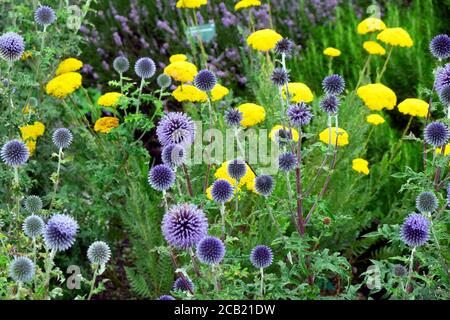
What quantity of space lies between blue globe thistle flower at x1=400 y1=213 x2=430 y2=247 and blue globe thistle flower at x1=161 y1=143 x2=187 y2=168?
70 cm

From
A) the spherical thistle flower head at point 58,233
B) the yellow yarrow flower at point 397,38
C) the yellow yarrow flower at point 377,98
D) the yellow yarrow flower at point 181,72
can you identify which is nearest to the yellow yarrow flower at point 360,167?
the yellow yarrow flower at point 377,98

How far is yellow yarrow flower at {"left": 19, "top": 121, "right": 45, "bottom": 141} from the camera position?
322 centimetres

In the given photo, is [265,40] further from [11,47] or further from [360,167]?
[11,47]

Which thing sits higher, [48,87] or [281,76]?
[48,87]

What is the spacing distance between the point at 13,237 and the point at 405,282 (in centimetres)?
138

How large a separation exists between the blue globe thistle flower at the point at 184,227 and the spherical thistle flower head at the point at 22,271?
36 cm

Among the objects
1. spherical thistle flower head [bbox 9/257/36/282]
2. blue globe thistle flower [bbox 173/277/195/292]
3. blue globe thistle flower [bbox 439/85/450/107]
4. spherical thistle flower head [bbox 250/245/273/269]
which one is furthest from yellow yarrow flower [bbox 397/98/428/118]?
spherical thistle flower head [bbox 9/257/36/282]

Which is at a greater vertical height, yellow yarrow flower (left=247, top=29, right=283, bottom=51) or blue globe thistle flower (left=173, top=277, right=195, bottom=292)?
yellow yarrow flower (left=247, top=29, right=283, bottom=51)

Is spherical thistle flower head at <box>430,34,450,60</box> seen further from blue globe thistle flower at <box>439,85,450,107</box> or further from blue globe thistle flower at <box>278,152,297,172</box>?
blue globe thistle flower at <box>278,152,297,172</box>

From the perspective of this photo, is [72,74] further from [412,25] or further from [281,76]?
[412,25]

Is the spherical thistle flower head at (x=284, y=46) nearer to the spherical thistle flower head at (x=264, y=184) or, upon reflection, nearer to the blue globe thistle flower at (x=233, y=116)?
the blue globe thistle flower at (x=233, y=116)

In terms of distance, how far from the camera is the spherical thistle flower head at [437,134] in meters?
2.49
